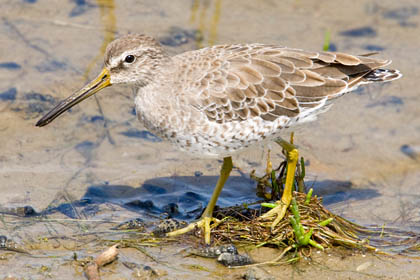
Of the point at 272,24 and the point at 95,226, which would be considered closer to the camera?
the point at 95,226

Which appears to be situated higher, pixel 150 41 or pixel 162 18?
pixel 150 41

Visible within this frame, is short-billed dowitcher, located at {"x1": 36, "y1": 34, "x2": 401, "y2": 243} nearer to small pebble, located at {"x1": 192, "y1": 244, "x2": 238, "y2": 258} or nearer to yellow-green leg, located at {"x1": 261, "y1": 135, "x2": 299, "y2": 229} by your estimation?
yellow-green leg, located at {"x1": 261, "y1": 135, "x2": 299, "y2": 229}

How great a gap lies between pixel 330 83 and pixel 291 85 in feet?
1.36

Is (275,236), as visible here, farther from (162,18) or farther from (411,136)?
(162,18)

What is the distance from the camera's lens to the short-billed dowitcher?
21.7 feet

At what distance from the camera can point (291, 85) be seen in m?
6.97

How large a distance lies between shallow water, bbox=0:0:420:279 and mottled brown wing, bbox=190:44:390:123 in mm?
1352

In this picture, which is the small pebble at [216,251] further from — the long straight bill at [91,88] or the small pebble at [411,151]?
the small pebble at [411,151]

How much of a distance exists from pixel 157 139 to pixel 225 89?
216cm

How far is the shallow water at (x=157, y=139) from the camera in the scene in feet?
24.4

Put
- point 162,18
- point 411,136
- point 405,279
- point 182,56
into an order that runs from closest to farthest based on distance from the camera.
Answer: point 405,279
point 182,56
point 411,136
point 162,18

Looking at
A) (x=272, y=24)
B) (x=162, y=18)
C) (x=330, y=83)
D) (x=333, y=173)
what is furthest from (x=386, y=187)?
(x=162, y=18)

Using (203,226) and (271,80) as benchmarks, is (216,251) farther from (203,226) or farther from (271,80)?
(271,80)

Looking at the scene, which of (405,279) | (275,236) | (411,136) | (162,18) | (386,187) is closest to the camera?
(405,279)
